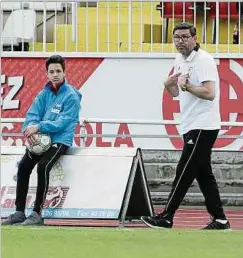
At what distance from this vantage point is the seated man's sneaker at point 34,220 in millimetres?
10680

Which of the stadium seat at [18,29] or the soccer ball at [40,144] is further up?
the stadium seat at [18,29]

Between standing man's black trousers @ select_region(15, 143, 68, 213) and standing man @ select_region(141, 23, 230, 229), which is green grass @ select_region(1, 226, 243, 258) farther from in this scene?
standing man's black trousers @ select_region(15, 143, 68, 213)

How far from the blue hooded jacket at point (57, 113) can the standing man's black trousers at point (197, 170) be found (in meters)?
1.20

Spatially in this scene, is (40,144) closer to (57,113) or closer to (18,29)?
(57,113)

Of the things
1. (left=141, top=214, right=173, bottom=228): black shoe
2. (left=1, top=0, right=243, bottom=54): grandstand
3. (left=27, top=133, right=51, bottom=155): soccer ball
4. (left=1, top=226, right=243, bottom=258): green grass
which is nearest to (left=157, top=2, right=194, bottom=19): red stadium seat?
(left=1, top=0, right=243, bottom=54): grandstand

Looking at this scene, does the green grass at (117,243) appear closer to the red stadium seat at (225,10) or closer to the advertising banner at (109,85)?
the advertising banner at (109,85)

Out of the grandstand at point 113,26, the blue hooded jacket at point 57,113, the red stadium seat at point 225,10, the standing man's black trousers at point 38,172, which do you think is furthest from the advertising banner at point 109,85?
the standing man's black trousers at point 38,172

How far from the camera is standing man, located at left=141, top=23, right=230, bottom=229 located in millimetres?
10414

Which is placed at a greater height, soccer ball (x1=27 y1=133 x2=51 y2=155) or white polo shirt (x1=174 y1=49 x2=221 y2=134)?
white polo shirt (x1=174 y1=49 x2=221 y2=134)

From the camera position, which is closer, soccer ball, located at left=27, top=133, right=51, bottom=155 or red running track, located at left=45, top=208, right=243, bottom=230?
soccer ball, located at left=27, top=133, right=51, bottom=155

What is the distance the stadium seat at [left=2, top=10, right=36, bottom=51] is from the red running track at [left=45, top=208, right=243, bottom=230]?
315cm

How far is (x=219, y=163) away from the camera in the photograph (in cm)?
1457

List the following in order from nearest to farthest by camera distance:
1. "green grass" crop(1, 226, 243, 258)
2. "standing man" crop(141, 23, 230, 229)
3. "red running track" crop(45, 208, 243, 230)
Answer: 1. "green grass" crop(1, 226, 243, 258)
2. "standing man" crop(141, 23, 230, 229)
3. "red running track" crop(45, 208, 243, 230)

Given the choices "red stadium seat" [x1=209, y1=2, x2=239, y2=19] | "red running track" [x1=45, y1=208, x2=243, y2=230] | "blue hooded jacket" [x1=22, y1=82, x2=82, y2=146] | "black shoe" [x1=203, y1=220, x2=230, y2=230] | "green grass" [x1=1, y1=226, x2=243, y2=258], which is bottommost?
"red running track" [x1=45, y1=208, x2=243, y2=230]
